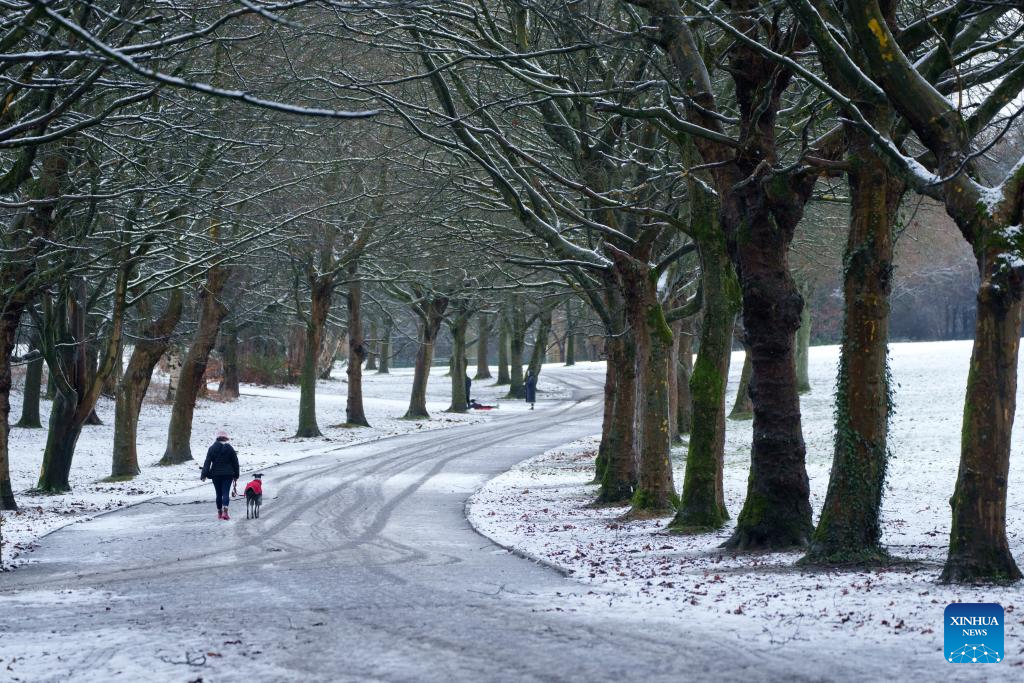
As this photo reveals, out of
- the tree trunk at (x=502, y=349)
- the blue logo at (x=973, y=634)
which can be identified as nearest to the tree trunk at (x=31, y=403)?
the tree trunk at (x=502, y=349)

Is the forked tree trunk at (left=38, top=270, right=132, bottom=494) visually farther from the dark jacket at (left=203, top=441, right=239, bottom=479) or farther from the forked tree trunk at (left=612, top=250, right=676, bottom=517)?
the forked tree trunk at (left=612, top=250, right=676, bottom=517)

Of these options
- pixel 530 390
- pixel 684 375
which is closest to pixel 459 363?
pixel 530 390

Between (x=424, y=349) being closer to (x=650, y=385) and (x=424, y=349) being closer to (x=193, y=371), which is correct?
(x=193, y=371)

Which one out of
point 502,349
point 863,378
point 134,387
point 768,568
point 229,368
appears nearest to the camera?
point 863,378

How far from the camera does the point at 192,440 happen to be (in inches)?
1399

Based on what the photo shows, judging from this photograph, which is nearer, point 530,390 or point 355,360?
point 355,360

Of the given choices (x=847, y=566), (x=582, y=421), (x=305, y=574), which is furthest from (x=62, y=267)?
(x=582, y=421)

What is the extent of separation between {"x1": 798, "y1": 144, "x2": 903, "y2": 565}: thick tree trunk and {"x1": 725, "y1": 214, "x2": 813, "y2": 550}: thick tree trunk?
1.51 meters

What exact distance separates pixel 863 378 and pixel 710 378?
4.07 meters

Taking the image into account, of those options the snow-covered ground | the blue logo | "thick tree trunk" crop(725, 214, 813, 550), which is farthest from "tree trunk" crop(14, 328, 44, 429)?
the blue logo

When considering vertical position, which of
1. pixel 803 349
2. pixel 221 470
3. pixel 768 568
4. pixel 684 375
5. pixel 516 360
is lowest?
pixel 768 568

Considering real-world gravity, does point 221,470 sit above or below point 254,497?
above

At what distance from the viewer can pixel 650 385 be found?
17.2 metres

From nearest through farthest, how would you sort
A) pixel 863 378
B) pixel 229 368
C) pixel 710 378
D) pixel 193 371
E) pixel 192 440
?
pixel 863 378
pixel 710 378
pixel 193 371
pixel 192 440
pixel 229 368
